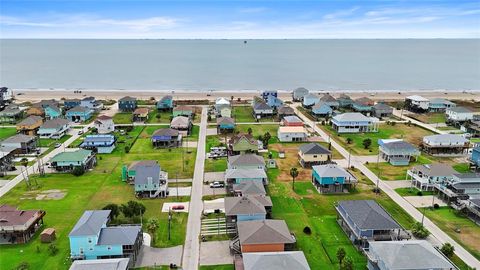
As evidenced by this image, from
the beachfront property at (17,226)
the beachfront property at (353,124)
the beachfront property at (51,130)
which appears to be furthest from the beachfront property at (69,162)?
the beachfront property at (353,124)

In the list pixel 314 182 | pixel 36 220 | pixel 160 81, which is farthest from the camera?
pixel 160 81

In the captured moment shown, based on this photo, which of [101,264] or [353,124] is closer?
[101,264]

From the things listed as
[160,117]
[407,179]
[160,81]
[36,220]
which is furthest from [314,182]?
[160,81]

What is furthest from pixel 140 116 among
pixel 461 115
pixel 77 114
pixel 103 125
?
pixel 461 115

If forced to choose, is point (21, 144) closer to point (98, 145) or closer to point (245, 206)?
point (98, 145)

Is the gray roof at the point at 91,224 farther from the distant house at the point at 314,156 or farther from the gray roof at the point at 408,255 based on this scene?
the distant house at the point at 314,156

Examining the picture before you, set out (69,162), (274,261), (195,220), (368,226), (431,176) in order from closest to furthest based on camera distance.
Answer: (274,261)
(368,226)
(195,220)
(431,176)
(69,162)

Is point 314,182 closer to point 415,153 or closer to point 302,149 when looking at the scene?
point 302,149

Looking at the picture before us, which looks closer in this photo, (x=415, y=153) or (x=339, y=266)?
(x=339, y=266)
